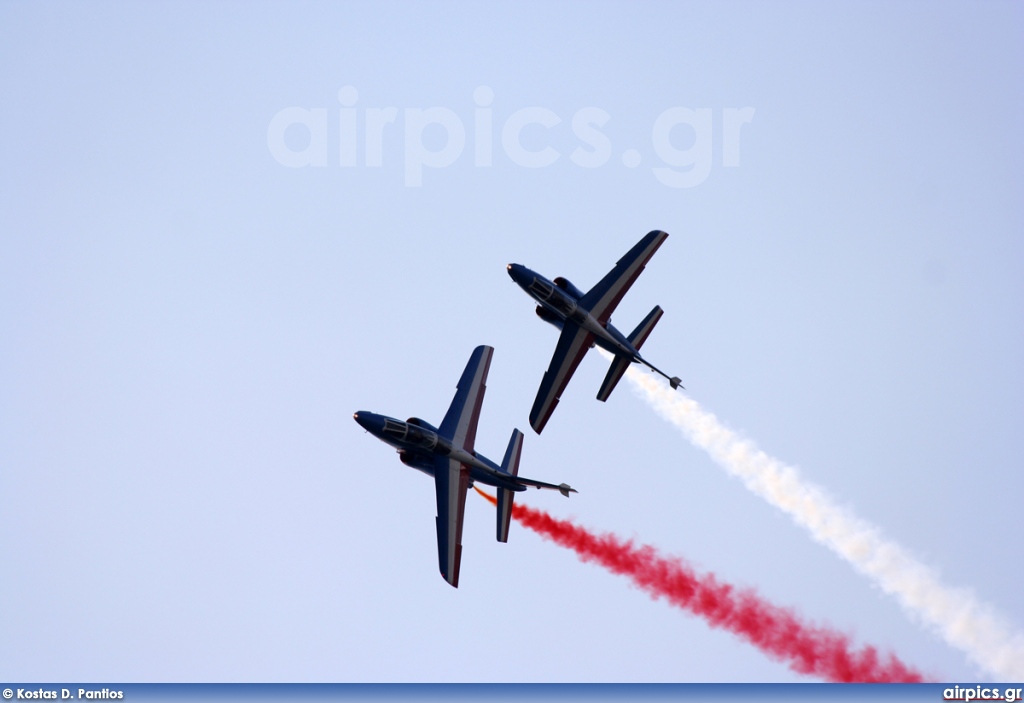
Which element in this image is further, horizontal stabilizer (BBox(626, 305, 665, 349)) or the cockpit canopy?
horizontal stabilizer (BBox(626, 305, 665, 349))

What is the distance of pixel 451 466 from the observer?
212 ft

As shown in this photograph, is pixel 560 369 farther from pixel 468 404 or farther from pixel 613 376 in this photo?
pixel 468 404

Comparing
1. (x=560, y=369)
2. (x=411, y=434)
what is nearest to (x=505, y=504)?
(x=411, y=434)

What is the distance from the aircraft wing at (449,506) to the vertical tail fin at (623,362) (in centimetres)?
1058

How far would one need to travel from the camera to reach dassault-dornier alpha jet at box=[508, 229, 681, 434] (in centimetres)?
6788

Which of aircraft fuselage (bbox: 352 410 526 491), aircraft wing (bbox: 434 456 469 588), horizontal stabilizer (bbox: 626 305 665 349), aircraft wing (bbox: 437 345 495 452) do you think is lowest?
aircraft wing (bbox: 434 456 469 588)

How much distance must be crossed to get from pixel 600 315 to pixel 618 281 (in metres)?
2.41

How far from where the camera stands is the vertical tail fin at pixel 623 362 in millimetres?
→ 68562

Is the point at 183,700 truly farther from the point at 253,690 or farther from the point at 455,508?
the point at 455,508

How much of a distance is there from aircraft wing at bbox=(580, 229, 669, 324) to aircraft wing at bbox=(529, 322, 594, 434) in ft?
5.22

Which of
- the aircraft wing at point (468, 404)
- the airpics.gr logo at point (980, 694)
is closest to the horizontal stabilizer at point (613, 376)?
the aircraft wing at point (468, 404)

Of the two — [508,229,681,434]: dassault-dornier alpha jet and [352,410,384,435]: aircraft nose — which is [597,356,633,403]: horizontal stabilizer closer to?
[508,229,681,434]: dassault-dornier alpha jet

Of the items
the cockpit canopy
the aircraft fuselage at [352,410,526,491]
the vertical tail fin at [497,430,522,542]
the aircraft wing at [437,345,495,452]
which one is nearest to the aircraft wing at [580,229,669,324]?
the aircraft wing at [437,345,495,452]

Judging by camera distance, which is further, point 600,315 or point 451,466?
point 600,315
